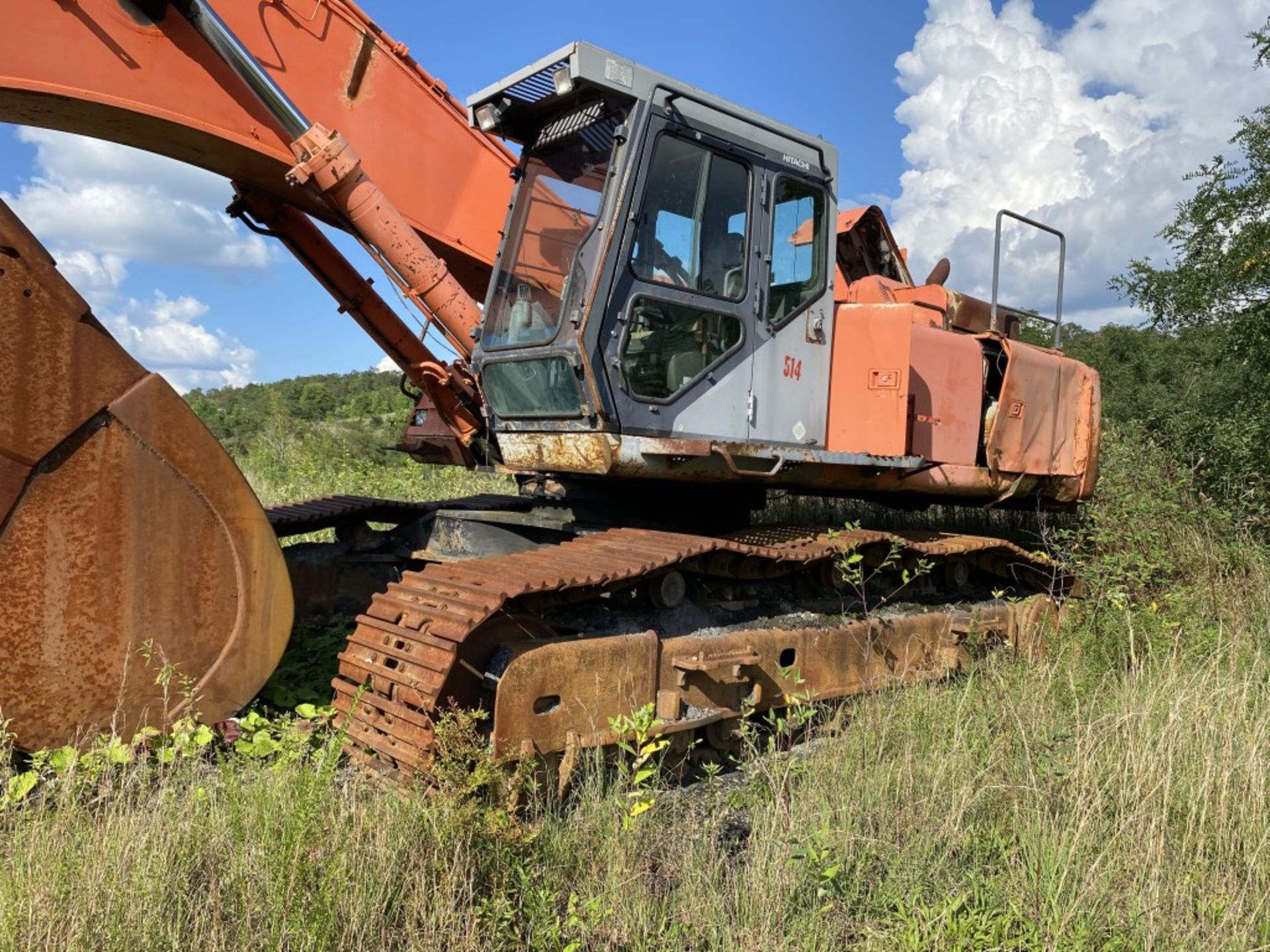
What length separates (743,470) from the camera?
190 inches

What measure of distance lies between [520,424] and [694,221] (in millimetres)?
1298

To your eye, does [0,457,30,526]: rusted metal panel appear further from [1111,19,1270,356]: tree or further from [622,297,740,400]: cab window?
[1111,19,1270,356]: tree

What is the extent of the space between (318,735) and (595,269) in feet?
7.46

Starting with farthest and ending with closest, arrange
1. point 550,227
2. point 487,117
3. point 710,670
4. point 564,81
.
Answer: point 487,117, point 550,227, point 564,81, point 710,670

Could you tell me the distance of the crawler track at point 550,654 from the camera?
3.65 meters

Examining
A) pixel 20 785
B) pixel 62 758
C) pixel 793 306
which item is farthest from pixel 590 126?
pixel 20 785

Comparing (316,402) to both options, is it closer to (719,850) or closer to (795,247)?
(795,247)

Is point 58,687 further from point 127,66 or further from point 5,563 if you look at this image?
point 127,66

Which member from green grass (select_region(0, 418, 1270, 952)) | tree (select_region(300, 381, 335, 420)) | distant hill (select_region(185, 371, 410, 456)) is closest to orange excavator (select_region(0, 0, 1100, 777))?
green grass (select_region(0, 418, 1270, 952))

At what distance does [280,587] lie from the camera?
12.3 ft

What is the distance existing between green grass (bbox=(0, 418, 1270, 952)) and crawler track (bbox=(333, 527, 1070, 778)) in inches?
10.6

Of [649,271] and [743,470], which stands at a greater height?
[649,271]

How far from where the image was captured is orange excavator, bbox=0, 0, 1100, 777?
3.33 meters

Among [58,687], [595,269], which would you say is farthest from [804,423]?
[58,687]
